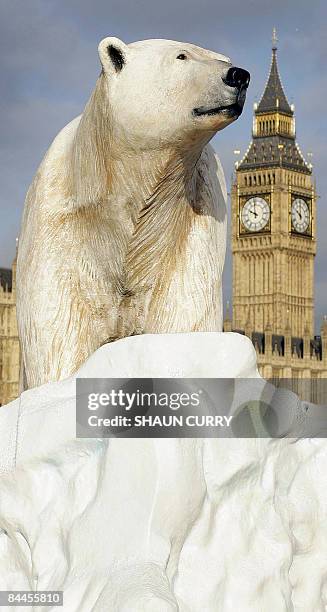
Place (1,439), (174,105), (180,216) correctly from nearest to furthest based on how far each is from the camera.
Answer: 1. (1,439)
2. (174,105)
3. (180,216)

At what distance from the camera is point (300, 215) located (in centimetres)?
6625

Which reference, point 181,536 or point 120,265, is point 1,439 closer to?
point 181,536

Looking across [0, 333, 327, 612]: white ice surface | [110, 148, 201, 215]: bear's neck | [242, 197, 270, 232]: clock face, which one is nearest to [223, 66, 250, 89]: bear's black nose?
[110, 148, 201, 215]: bear's neck

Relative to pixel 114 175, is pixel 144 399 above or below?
below

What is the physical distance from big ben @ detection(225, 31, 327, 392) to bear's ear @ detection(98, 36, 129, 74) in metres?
58.1

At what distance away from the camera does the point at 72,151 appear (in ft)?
19.9

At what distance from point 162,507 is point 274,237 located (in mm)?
60717

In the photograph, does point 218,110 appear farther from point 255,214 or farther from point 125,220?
point 255,214

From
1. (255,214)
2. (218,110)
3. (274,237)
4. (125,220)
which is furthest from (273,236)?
(218,110)

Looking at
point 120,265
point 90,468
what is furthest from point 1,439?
point 120,265

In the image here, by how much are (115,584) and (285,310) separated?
60796mm

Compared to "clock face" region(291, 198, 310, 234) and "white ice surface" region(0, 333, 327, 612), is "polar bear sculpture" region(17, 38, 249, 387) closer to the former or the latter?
"white ice surface" region(0, 333, 327, 612)

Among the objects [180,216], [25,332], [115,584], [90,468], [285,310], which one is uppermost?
[285,310]

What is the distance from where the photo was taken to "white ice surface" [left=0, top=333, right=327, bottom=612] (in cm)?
488
